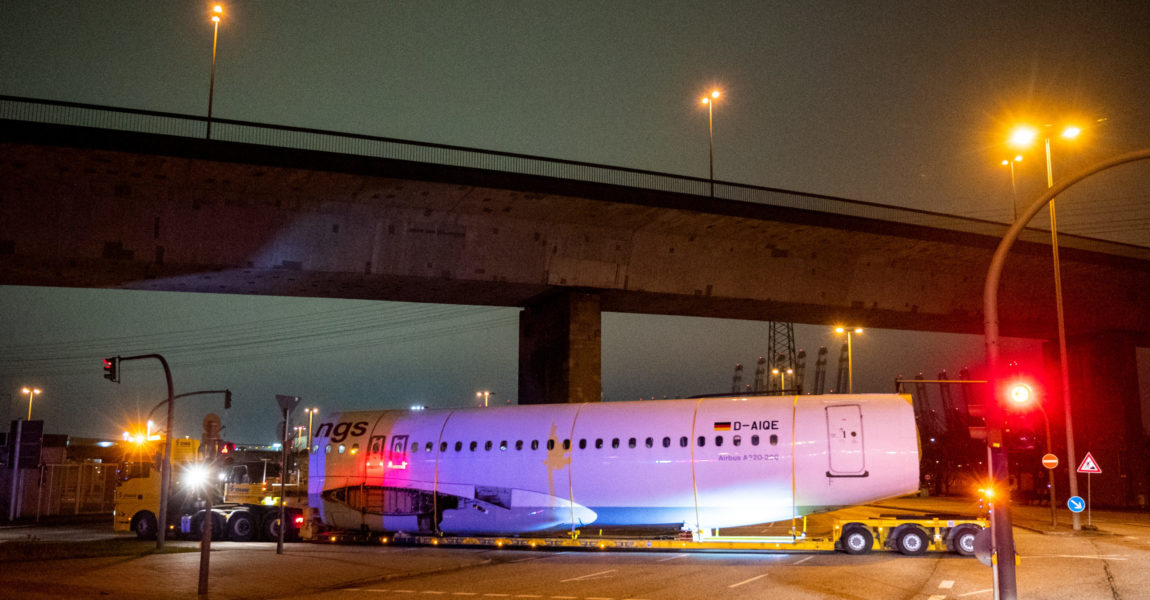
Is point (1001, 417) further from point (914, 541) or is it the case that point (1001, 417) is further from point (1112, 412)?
point (1112, 412)

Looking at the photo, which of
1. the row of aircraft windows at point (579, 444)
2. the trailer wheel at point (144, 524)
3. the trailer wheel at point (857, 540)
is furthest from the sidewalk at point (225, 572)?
the trailer wheel at point (857, 540)

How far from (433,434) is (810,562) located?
39.0 ft

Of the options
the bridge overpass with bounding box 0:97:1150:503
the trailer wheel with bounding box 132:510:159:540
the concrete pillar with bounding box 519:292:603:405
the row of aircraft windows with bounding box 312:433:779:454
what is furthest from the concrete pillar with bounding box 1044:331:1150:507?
the trailer wheel with bounding box 132:510:159:540

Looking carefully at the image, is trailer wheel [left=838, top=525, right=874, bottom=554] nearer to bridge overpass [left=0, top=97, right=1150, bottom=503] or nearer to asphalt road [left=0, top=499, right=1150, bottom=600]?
asphalt road [left=0, top=499, right=1150, bottom=600]

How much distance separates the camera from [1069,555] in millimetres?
22469

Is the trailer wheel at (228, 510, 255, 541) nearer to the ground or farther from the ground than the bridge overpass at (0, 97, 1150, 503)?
nearer to the ground

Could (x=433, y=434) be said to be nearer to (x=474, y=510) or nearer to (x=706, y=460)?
(x=474, y=510)

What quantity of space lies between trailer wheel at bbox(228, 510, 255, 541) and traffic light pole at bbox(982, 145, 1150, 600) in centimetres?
2333

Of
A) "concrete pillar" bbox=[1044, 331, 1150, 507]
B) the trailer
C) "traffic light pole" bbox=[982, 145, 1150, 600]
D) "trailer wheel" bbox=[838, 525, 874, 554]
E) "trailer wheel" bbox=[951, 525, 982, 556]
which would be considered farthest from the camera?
"concrete pillar" bbox=[1044, 331, 1150, 507]

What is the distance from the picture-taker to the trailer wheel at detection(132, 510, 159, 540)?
29594 millimetres

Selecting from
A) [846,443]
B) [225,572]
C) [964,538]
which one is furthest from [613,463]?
[225,572]

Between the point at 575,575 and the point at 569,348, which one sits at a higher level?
the point at 569,348

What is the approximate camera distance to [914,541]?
2144 centimetres

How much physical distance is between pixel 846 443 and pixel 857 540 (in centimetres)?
244
